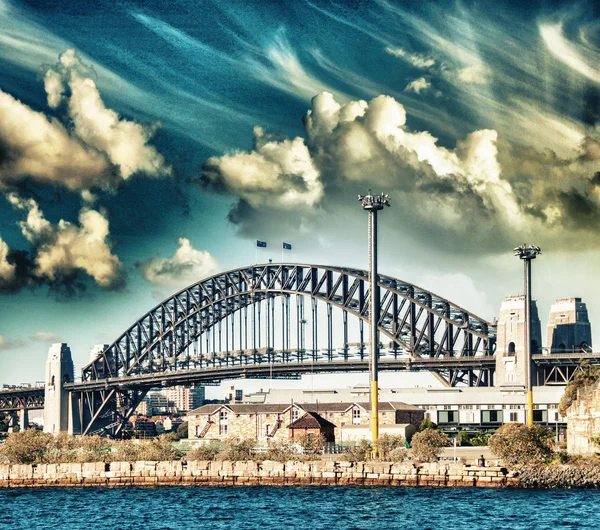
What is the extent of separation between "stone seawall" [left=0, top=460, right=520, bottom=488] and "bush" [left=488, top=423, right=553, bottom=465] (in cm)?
308

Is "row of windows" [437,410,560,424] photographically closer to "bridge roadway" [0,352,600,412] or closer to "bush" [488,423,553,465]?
"bridge roadway" [0,352,600,412]

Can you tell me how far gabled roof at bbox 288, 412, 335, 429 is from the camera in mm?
A: 127125

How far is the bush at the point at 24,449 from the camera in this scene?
114812 millimetres

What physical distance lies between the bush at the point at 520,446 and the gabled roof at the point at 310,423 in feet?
98.4

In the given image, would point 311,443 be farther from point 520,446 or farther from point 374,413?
point 520,446

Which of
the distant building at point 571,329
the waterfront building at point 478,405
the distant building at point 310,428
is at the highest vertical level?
the distant building at point 571,329

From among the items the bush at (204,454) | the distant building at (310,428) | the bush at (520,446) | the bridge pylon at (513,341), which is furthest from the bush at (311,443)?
the bridge pylon at (513,341)

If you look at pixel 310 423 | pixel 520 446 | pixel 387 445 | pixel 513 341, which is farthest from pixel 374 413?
pixel 513 341

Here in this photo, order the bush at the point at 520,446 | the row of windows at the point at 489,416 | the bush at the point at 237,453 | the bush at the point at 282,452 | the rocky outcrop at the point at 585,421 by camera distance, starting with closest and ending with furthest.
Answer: the rocky outcrop at the point at 585,421, the bush at the point at 520,446, the bush at the point at 282,452, the bush at the point at 237,453, the row of windows at the point at 489,416

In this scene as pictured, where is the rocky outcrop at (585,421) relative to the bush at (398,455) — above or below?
above

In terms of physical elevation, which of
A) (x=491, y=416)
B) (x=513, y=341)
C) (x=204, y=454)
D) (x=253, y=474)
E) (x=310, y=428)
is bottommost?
(x=253, y=474)

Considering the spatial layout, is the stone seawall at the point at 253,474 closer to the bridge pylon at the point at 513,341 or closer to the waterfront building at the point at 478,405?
the waterfront building at the point at 478,405

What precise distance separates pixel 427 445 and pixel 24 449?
38871 mm

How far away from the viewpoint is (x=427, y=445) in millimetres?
101562
